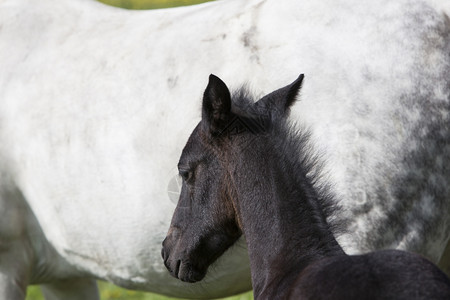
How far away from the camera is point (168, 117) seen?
3.96 meters

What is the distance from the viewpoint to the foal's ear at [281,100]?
306 cm

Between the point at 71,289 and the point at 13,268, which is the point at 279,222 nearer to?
the point at 13,268

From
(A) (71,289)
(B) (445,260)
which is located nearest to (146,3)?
(A) (71,289)

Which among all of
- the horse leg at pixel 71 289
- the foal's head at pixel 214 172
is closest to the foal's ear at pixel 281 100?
the foal's head at pixel 214 172

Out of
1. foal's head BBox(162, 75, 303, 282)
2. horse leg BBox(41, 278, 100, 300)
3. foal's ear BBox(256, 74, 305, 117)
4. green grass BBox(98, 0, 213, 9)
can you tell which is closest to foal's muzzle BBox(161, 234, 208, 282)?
foal's head BBox(162, 75, 303, 282)

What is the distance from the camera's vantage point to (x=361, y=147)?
11.5ft

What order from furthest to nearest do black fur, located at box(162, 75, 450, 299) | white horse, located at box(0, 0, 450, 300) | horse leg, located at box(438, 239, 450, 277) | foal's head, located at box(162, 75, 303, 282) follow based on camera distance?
horse leg, located at box(438, 239, 450, 277) < white horse, located at box(0, 0, 450, 300) < foal's head, located at box(162, 75, 303, 282) < black fur, located at box(162, 75, 450, 299)

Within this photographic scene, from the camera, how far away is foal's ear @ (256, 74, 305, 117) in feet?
10.0

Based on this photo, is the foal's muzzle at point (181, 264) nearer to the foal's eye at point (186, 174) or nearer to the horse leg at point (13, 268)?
the foal's eye at point (186, 174)

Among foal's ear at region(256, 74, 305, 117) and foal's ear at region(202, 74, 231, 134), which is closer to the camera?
foal's ear at region(202, 74, 231, 134)

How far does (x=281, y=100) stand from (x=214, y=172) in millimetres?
361

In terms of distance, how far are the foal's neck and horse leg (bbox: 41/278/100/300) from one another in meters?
2.35

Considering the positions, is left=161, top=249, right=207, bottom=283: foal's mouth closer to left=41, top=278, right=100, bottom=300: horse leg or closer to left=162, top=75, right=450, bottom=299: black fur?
left=162, top=75, right=450, bottom=299: black fur

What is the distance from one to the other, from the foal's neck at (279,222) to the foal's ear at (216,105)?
16cm
